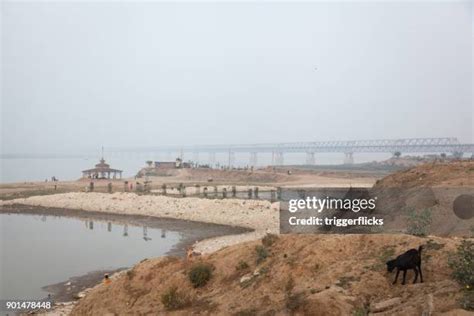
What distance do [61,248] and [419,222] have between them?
20.3m

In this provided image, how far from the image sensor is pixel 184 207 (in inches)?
1489

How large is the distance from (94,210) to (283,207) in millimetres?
17526

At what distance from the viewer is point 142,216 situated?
36.8m

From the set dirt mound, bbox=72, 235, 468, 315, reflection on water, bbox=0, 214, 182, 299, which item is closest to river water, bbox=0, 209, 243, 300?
reflection on water, bbox=0, 214, 182, 299

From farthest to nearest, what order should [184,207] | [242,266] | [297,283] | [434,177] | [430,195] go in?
[184,207]
[434,177]
[430,195]
[242,266]
[297,283]

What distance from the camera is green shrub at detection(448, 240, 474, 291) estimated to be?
8.21 metres

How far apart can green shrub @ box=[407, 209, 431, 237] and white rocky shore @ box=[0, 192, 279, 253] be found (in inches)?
520

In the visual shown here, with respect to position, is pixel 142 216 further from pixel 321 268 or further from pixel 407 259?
pixel 407 259

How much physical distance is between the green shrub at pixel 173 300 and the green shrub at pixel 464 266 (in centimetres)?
643

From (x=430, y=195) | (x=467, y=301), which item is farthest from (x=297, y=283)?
(x=430, y=195)

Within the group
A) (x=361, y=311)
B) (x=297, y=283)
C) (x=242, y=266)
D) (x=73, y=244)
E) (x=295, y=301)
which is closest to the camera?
(x=361, y=311)

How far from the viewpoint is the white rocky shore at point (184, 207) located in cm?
3178

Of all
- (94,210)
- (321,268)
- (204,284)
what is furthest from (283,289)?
(94,210)

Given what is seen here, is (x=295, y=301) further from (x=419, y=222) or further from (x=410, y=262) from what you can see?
(x=419, y=222)
